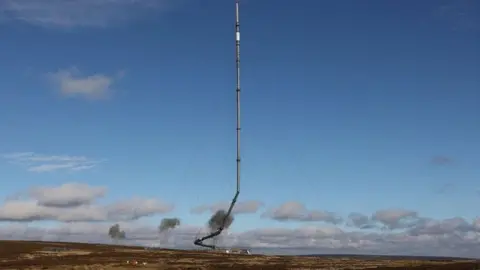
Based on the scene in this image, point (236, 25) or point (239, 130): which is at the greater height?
point (236, 25)

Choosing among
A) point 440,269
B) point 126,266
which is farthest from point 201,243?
point 440,269

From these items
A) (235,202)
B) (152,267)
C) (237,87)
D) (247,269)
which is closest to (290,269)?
(247,269)

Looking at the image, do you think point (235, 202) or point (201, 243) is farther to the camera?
point (201, 243)

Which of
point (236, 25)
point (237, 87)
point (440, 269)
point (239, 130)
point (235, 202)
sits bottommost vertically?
point (440, 269)

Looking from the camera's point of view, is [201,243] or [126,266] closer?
[126,266]

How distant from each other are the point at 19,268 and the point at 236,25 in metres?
55.2

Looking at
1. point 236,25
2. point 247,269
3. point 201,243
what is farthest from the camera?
point 201,243

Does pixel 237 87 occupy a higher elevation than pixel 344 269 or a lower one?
higher

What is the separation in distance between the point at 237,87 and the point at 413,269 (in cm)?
4560

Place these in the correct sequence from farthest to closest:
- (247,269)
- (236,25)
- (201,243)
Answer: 1. (201,243)
2. (247,269)
3. (236,25)

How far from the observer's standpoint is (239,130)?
9925 cm

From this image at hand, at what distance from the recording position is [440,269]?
10894 cm

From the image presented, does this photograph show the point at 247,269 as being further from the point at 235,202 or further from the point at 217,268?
the point at 235,202

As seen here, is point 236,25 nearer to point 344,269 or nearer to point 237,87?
point 237,87
